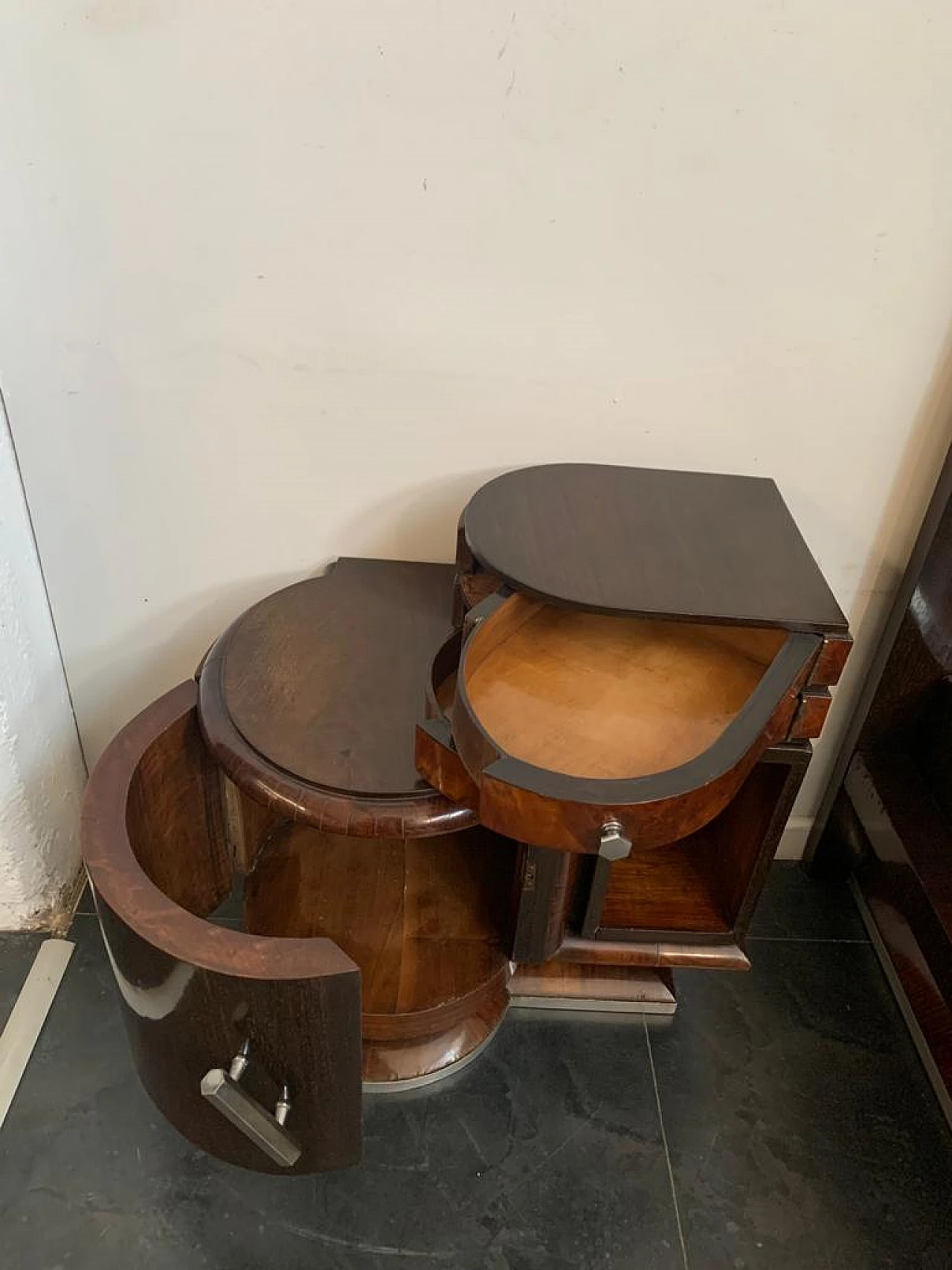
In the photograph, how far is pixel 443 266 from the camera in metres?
0.90

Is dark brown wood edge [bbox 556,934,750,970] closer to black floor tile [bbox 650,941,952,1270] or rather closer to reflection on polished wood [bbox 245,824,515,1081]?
reflection on polished wood [bbox 245,824,515,1081]

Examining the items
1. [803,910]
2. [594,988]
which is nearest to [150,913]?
[594,988]

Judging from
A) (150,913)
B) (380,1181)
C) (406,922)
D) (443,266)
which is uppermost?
(443,266)

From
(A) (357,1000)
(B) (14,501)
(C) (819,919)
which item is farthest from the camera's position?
(C) (819,919)

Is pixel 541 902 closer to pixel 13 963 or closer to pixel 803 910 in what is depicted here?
pixel 803 910

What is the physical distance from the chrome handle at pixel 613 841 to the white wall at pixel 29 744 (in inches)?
26.7

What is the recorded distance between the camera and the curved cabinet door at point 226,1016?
2.12 feet

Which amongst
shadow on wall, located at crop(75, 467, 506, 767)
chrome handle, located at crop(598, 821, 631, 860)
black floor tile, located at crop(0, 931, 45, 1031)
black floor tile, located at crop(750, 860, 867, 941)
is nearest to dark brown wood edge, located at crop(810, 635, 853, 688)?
chrome handle, located at crop(598, 821, 631, 860)

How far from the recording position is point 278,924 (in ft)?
3.22

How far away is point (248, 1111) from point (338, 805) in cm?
23

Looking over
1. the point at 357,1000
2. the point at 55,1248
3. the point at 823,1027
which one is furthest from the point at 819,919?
the point at 55,1248

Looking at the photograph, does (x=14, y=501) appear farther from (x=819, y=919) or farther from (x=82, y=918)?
(x=819, y=919)

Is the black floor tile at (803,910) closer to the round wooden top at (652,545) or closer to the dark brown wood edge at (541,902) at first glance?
the dark brown wood edge at (541,902)

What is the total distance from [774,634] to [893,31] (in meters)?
0.50
